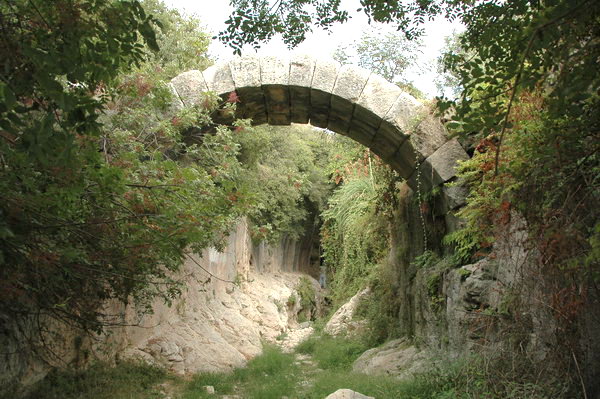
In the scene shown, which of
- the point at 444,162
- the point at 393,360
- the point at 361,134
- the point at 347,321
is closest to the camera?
the point at 444,162

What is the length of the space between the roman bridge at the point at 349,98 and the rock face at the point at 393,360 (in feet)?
6.18

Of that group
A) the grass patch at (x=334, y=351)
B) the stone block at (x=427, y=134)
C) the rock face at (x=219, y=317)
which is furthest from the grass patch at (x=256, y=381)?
the stone block at (x=427, y=134)

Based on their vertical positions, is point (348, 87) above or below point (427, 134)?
above

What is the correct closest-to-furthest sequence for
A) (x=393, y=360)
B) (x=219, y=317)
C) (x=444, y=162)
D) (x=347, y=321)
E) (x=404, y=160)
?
(x=444, y=162) → (x=393, y=360) → (x=404, y=160) → (x=219, y=317) → (x=347, y=321)

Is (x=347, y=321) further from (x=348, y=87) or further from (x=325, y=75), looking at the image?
(x=325, y=75)

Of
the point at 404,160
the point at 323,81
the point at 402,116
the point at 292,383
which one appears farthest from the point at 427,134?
the point at 292,383

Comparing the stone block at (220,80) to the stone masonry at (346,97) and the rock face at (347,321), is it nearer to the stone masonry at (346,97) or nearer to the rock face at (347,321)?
the stone masonry at (346,97)

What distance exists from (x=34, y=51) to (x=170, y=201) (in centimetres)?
201

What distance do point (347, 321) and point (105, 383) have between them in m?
6.28

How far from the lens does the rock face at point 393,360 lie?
233 inches

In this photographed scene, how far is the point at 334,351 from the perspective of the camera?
8.86 meters

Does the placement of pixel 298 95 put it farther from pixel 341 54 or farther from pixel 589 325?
pixel 341 54

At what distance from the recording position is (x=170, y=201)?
3.66 m

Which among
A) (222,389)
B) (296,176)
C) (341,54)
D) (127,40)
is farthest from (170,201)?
(341,54)
